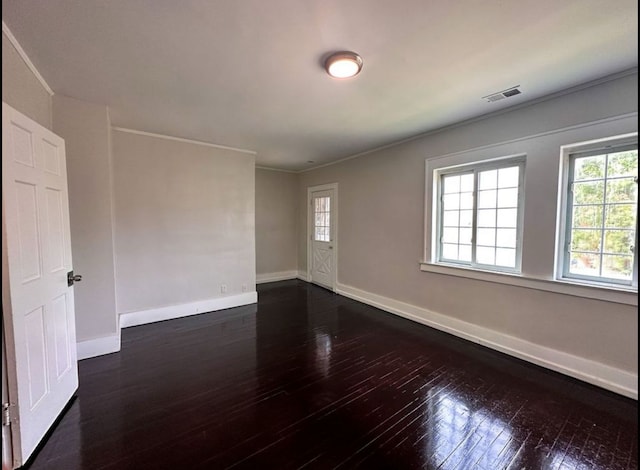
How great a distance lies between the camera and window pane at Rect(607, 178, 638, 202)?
2.55 m

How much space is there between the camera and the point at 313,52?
222 cm

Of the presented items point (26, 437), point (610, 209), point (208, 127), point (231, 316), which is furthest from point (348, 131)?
point (26, 437)

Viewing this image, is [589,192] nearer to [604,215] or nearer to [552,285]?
[604,215]

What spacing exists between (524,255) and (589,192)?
2.54 feet

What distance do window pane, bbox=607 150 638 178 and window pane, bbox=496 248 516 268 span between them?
3.47ft

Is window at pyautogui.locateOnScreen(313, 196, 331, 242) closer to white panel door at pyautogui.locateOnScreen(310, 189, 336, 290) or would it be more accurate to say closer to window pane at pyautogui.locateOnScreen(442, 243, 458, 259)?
white panel door at pyautogui.locateOnScreen(310, 189, 336, 290)

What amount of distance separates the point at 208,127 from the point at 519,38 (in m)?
3.23

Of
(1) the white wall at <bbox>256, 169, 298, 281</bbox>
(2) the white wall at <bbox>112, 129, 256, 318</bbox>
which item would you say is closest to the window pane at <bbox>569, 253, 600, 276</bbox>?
(2) the white wall at <bbox>112, 129, 256, 318</bbox>

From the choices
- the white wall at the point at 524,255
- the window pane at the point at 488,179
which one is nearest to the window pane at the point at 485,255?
the white wall at the point at 524,255

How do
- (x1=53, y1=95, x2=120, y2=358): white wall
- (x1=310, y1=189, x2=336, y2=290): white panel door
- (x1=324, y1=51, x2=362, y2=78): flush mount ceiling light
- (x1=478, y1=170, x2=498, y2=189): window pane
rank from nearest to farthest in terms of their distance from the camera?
(x1=324, y1=51, x2=362, y2=78): flush mount ceiling light
(x1=53, y1=95, x2=120, y2=358): white wall
(x1=478, y1=170, x2=498, y2=189): window pane
(x1=310, y1=189, x2=336, y2=290): white panel door

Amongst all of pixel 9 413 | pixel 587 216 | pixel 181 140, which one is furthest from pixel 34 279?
pixel 587 216

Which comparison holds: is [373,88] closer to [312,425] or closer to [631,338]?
[312,425]

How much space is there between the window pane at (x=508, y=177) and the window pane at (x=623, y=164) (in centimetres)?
72

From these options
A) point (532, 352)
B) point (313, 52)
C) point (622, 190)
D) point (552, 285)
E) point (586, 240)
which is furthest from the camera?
point (532, 352)
